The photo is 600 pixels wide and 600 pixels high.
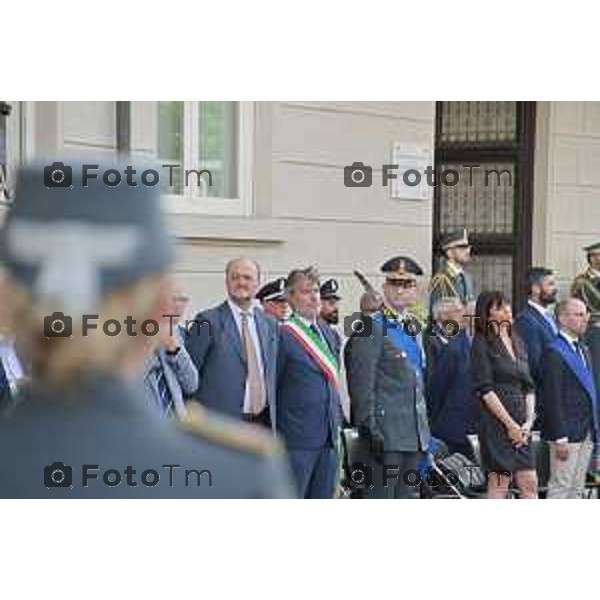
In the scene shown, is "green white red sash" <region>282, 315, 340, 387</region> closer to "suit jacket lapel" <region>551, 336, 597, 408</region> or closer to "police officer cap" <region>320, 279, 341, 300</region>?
"police officer cap" <region>320, 279, 341, 300</region>

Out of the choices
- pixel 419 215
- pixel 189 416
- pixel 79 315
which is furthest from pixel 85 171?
pixel 419 215

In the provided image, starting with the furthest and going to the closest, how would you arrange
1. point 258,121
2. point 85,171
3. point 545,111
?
point 545,111
point 258,121
point 85,171

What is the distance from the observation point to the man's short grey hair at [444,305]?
7.79 meters

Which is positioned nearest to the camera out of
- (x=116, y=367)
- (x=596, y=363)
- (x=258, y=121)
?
(x=116, y=367)

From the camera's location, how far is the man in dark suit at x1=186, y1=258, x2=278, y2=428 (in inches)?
248

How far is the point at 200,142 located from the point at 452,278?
1869mm

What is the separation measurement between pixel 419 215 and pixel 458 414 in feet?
4.04

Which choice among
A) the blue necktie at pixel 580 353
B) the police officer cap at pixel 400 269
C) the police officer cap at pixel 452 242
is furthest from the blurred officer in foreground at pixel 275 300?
the police officer cap at pixel 452 242

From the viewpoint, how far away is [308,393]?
659 cm

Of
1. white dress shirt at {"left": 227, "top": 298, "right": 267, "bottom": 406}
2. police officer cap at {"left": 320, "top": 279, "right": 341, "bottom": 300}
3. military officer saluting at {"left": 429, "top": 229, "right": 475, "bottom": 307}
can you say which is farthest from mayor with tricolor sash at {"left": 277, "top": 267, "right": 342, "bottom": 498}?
military officer saluting at {"left": 429, "top": 229, "right": 475, "bottom": 307}

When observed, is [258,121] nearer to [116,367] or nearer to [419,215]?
[419,215]

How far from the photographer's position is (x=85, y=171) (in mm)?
2408

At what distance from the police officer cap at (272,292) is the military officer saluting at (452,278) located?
1348mm

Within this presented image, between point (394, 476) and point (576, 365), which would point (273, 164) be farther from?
point (576, 365)
